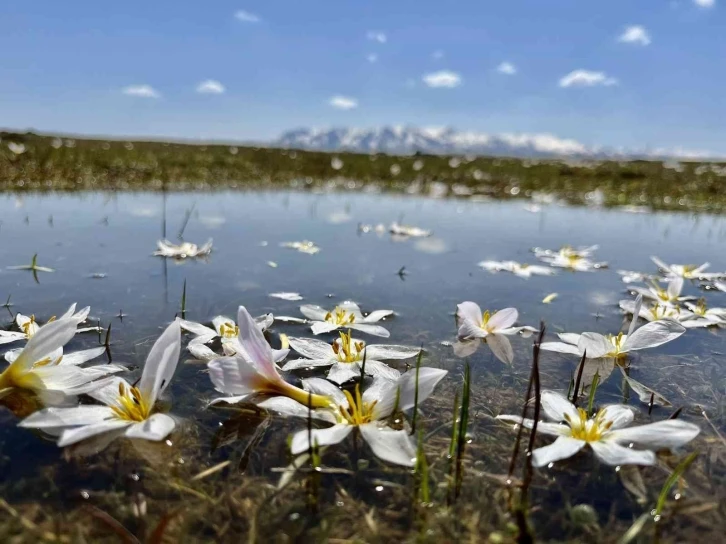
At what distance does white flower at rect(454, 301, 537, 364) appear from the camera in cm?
240

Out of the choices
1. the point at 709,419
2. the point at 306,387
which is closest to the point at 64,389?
the point at 306,387

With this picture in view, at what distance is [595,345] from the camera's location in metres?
2.30

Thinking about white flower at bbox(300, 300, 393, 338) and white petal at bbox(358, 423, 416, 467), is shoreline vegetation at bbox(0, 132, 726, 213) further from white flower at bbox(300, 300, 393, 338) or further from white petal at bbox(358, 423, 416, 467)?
white petal at bbox(358, 423, 416, 467)

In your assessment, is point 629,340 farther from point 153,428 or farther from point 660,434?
point 153,428

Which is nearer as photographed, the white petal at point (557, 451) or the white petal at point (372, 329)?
the white petal at point (557, 451)

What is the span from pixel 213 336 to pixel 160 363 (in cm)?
77

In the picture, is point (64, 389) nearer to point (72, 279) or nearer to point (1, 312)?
point (1, 312)

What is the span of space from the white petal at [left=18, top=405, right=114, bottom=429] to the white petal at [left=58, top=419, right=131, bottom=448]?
42 millimetres

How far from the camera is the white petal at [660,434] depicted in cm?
155

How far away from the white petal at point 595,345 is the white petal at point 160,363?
1.62 m

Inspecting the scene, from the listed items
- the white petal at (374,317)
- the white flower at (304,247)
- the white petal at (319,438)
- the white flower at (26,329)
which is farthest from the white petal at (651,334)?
the white flower at (304,247)

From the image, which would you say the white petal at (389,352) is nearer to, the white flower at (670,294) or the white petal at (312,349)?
the white petal at (312,349)

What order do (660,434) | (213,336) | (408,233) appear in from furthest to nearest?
(408,233) → (213,336) → (660,434)

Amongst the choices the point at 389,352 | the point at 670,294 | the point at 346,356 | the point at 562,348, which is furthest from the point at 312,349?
the point at 670,294
